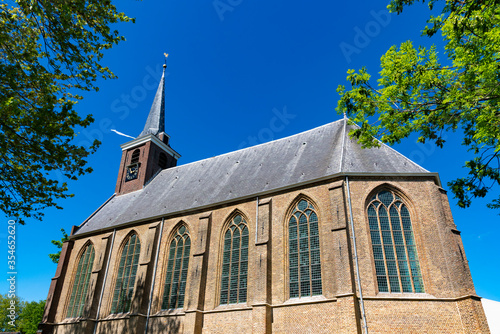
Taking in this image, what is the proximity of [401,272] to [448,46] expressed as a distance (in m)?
9.50

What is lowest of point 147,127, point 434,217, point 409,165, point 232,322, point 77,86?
point 232,322

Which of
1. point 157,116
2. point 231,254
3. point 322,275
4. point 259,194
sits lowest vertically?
point 322,275

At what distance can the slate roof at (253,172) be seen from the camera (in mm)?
17000

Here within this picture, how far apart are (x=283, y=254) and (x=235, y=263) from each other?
279cm

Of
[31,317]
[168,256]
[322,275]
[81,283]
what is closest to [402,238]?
[322,275]

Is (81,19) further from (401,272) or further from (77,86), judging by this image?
(401,272)

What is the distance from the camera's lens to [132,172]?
2805cm

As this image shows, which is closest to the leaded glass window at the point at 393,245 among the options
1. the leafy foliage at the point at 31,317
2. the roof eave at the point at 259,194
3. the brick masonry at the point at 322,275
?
the brick masonry at the point at 322,275

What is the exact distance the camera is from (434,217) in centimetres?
1459

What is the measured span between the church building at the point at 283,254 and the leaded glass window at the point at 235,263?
0.20 ft

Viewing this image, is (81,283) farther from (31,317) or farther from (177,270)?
(31,317)

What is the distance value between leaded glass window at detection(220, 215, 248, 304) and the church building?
6 cm

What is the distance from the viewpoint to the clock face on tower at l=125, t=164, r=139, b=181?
2777cm

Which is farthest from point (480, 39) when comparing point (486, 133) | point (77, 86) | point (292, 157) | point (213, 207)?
point (213, 207)
